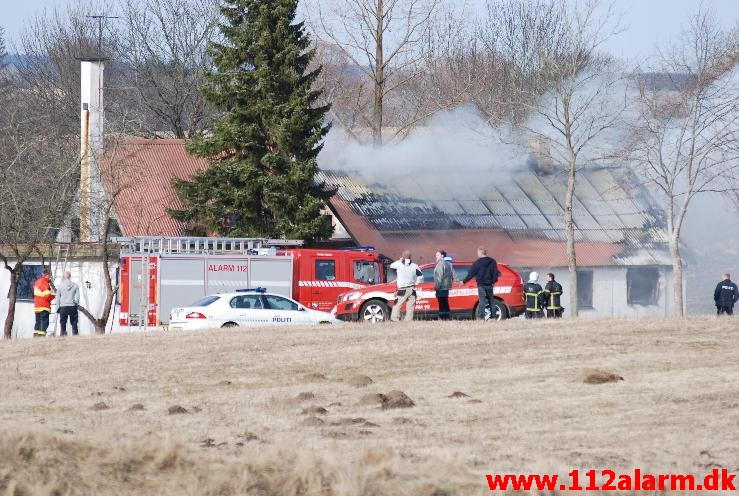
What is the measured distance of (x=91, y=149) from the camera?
3653 cm

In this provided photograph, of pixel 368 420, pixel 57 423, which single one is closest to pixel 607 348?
pixel 368 420

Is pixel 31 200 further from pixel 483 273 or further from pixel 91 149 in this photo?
pixel 483 273

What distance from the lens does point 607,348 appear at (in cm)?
2045

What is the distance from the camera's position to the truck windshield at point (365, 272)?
30.3 metres

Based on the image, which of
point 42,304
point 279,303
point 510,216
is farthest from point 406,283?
point 510,216

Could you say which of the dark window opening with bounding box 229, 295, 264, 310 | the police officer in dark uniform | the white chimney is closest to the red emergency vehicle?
the police officer in dark uniform

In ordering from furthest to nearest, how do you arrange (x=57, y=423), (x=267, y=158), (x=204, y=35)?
1. (x=204, y=35)
2. (x=267, y=158)
3. (x=57, y=423)

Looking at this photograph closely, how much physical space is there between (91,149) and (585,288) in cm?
1787

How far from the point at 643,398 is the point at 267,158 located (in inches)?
849

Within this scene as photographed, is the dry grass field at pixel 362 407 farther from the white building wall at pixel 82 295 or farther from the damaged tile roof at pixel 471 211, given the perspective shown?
the damaged tile roof at pixel 471 211

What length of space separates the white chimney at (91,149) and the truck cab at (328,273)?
7.95m

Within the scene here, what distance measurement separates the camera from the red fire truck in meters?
29.5

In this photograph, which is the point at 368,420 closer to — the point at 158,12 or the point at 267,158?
the point at 267,158

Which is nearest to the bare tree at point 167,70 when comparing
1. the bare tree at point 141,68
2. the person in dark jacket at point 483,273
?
the bare tree at point 141,68
